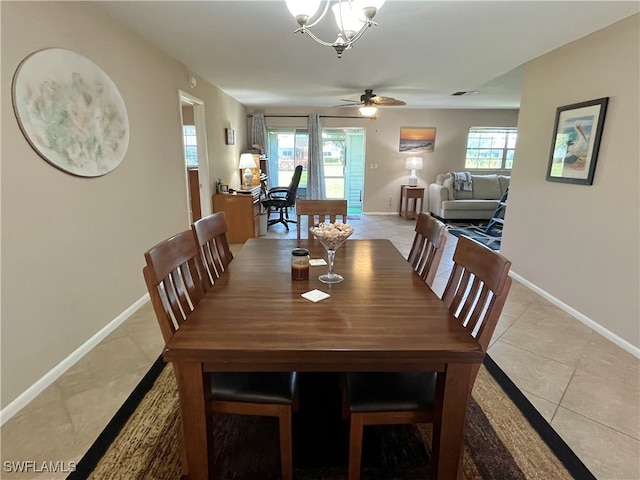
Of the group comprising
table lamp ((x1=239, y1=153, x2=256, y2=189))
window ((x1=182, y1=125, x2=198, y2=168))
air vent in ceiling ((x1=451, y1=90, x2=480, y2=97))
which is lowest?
table lamp ((x1=239, y1=153, x2=256, y2=189))

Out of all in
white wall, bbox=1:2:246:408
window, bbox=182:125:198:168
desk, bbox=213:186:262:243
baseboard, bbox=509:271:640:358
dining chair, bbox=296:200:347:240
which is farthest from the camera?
window, bbox=182:125:198:168

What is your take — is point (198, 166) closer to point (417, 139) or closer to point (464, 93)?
point (464, 93)

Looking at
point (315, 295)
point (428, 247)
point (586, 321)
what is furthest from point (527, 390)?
point (315, 295)

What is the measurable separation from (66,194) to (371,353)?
6.58 ft

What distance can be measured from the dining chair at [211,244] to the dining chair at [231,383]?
1.27 feet

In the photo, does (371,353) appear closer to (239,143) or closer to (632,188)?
(632,188)

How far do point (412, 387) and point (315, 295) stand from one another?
1.68 feet

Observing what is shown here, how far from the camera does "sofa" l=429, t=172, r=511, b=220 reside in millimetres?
6367

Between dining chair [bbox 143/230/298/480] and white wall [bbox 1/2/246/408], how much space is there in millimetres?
993

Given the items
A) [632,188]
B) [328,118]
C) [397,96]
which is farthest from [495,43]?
[328,118]

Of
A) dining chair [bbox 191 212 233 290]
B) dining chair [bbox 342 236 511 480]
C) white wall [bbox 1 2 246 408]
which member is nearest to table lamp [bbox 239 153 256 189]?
white wall [bbox 1 2 246 408]

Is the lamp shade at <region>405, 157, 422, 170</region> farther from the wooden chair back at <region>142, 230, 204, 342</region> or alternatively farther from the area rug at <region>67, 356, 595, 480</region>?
the wooden chair back at <region>142, 230, 204, 342</region>

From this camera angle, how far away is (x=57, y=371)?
1955 mm

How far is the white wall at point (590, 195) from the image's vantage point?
232 cm
